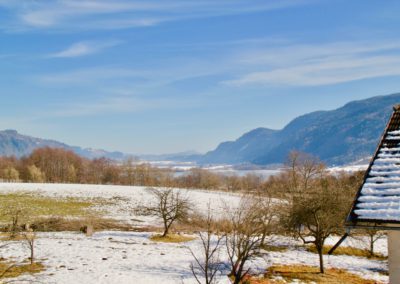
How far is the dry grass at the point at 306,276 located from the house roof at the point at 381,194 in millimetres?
14021

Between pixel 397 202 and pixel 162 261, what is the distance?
2113 cm

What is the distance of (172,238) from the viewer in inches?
1529

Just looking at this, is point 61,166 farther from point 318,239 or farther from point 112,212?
point 318,239

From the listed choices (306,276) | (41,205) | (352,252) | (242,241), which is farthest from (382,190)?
(41,205)

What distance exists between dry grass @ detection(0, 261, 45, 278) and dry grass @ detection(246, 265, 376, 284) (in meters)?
12.9

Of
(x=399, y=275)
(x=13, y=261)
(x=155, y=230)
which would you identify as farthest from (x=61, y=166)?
(x=399, y=275)

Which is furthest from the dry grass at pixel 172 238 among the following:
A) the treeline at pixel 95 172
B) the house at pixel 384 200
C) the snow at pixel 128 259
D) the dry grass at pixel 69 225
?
the treeline at pixel 95 172

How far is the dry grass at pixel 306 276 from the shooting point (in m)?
25.2

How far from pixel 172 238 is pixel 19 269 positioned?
52.4ft

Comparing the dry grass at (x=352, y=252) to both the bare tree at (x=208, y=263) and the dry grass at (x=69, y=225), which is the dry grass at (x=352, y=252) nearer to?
the bare tree at (x=208, y=263)

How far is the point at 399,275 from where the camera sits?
1137 cm

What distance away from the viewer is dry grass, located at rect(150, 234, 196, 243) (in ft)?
124

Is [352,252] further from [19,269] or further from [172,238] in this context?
[19,269]

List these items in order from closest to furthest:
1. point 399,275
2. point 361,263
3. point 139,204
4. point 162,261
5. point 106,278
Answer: point 399,275
point 106,278
point 162,261
point 361,263
point 139,204
